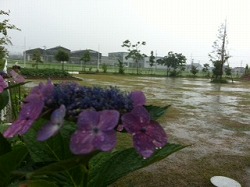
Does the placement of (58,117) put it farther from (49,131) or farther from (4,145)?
(4,145)

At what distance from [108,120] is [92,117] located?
0.8 inches

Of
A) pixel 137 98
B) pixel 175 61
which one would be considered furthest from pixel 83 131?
pixel 175 61

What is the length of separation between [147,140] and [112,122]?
0.24 ft

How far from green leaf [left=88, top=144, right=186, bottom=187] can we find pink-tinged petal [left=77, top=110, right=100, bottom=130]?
26cm

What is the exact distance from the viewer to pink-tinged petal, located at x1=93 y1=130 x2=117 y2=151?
391mm

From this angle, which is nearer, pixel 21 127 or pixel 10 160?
pixel 21 127

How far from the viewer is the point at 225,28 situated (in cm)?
2945

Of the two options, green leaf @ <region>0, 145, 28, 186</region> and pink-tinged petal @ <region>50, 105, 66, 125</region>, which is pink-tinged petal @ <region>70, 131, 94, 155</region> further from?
green leaf @ <region>0, 145, 28, 186</region>

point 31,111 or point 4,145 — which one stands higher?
point 31,111

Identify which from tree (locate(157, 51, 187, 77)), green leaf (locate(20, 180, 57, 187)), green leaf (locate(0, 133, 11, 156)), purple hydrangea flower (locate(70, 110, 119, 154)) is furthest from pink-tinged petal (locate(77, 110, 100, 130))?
tree (locate(157, 51, 187, 77))

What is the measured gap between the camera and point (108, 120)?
411mm

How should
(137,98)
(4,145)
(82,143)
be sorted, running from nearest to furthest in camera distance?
(82,143) → (137,98) → (4,145)

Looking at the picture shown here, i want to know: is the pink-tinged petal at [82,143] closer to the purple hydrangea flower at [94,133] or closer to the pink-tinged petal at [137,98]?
the purple hydrangea flower at [94,133]

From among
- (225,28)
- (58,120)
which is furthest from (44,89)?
(225,28)
